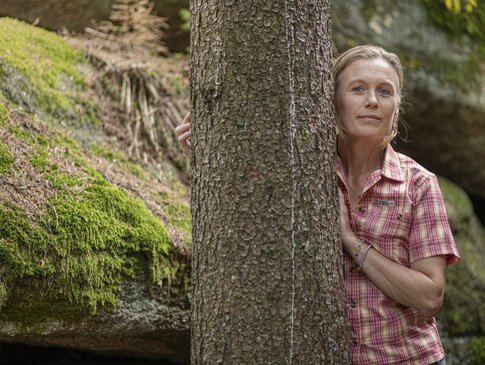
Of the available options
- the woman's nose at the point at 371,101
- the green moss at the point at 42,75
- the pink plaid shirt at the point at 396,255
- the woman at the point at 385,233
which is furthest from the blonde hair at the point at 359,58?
the green moss at the point at 42,75

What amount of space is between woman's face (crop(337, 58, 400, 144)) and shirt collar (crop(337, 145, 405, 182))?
0.08 m

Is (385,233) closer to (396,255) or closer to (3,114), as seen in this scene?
(396,255)

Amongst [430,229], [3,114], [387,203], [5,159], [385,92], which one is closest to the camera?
[430,229]

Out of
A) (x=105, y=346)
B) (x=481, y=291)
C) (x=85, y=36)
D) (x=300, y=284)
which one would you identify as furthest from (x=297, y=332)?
(x=85, y=36)

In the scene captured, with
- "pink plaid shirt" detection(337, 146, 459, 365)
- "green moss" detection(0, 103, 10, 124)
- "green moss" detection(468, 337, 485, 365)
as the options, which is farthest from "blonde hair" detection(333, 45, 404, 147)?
"green moss" detection(468, 337, 485, 365)

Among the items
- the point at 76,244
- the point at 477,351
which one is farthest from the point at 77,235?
the point at 477,351

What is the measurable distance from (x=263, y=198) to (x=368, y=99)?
0.73m

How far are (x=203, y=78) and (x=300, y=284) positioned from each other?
0.91 m

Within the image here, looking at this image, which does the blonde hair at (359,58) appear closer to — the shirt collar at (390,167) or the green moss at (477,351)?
the shirt collar at (390,167)

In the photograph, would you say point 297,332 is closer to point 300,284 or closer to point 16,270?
point 300,284

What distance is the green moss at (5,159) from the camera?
9.46 feet

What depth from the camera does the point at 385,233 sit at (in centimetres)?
267

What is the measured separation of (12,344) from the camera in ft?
12.3

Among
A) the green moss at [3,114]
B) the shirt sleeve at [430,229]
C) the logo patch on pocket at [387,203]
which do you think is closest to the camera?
the shirt sleeve at [430,229]
